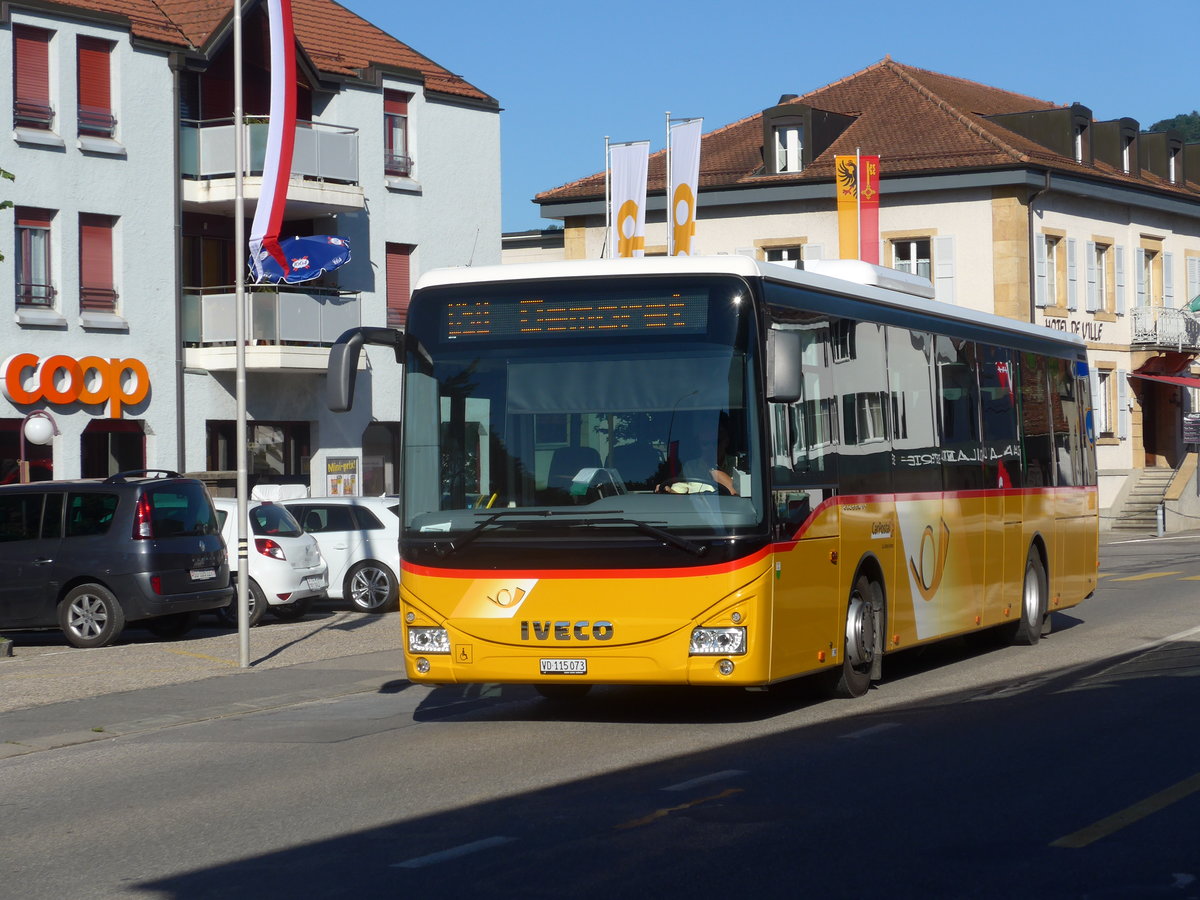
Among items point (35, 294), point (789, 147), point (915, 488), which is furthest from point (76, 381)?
point (789, 147)

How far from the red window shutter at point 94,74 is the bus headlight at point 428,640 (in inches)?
844

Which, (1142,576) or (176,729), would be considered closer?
(176,729)

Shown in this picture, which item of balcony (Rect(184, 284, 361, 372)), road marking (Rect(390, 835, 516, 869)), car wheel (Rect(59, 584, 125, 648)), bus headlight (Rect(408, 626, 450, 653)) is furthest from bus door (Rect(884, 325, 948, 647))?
balcony (Rect(184, 284, 361, 372))

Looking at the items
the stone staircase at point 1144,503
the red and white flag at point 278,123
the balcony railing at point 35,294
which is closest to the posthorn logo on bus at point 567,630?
the red and white flag at point 278,123

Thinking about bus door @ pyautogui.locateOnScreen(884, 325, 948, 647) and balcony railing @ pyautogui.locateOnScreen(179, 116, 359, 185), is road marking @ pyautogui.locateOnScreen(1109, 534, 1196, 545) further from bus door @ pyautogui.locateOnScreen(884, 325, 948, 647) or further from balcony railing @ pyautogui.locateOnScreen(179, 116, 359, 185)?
bus door @ pyautogui.locateOnScreen(884, 325, 948, 647)

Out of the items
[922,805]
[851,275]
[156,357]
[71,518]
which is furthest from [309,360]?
[922,805]

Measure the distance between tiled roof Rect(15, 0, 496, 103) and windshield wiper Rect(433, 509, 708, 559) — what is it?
21.7 m

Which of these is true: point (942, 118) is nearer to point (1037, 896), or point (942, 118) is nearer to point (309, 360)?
point (309, 360)

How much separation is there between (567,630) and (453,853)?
3.82 metres

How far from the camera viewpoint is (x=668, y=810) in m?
8.85

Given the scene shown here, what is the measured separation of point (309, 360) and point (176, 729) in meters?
20.4

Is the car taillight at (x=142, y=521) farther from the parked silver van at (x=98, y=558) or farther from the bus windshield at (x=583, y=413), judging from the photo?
the bus windshield at (x=583, y=413)

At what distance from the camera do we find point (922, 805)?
8.90m

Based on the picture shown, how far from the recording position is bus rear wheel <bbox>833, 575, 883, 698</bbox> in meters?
13.2
